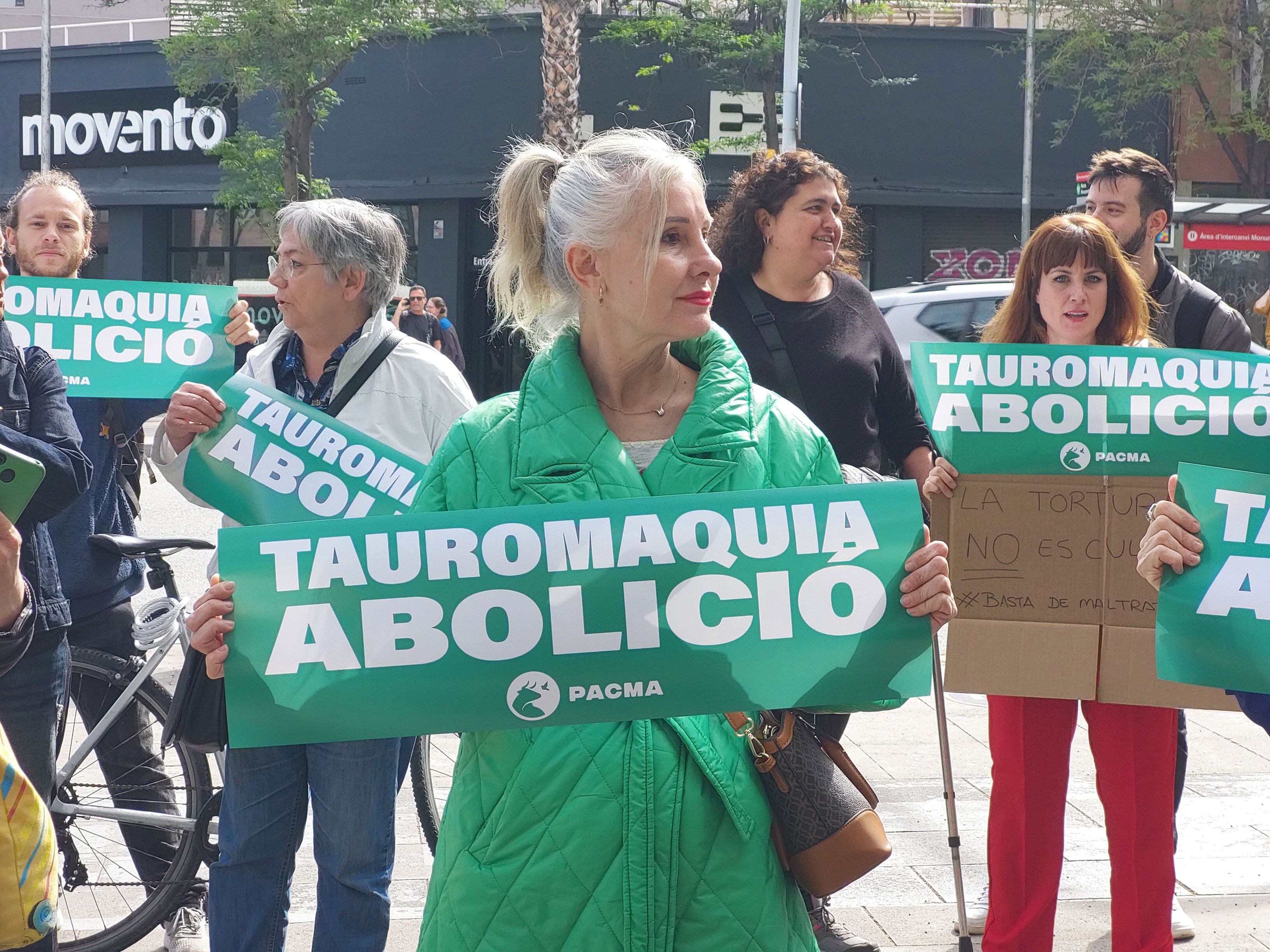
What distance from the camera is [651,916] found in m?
2.14

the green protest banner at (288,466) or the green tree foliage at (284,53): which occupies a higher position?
the green tree foliage at (284,53)

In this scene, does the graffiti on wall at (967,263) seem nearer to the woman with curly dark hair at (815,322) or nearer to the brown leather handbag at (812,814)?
the woman with curly dark hair at (815,322)

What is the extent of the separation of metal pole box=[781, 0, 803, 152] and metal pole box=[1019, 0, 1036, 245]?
539 centimetres

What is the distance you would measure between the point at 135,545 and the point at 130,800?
78 cm

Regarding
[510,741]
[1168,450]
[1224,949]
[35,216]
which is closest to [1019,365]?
[1168,450]

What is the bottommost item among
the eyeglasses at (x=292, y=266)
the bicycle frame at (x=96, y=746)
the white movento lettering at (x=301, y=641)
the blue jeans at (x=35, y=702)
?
the bicycle frame at (x=96, y=746)

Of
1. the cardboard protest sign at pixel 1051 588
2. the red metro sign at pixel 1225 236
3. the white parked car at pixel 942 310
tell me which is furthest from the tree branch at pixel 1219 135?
the cardboard protest sign at pixel 1051 588

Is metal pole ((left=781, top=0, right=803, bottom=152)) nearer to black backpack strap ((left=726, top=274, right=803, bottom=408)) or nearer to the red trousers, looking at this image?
black backpack strap ((left=726, top=274, right=803, bottom=408))

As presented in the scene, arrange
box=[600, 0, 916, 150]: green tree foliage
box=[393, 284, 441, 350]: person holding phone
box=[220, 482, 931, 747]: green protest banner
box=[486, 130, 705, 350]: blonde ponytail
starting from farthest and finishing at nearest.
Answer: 1. box=[600, 0, 916, 150]: green tree foliage
2. box=[393, 284, 441, 350]: person holding phone
3. box=[486, 130, 705, 350]: blonde ponytail
4. box=[220, 482, 931, 747]: green protest banner

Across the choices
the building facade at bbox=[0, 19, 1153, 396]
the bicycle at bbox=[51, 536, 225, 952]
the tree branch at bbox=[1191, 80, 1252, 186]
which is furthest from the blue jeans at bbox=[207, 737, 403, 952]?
the tree branch at bbox=[1191, 80, 1252, 186]

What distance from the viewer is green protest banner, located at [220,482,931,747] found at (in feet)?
7.55

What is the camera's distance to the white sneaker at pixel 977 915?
4.21m

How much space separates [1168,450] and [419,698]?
2.24 m

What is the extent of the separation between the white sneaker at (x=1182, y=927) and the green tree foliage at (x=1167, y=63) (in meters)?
22.2
